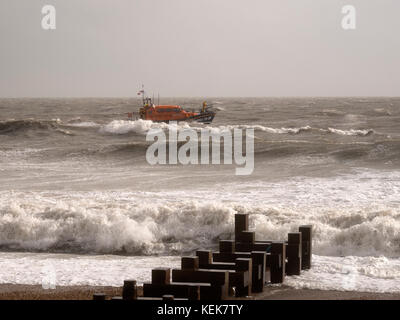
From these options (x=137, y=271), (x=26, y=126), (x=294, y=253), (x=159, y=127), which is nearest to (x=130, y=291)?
(x=294, y=253)

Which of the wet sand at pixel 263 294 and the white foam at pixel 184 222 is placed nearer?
the wet sand at pixel 263 294

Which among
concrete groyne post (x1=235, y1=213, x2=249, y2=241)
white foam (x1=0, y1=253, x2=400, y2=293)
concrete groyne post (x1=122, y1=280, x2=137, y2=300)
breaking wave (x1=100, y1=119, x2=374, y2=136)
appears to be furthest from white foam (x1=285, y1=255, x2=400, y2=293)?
breaking wave (x1=100, y1=119, x2=374, y2=136)

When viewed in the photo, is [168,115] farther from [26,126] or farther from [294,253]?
[294,253]

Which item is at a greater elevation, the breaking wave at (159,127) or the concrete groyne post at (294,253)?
the concrete groyne post at (294,253)

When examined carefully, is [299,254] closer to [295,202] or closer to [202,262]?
[202,262]

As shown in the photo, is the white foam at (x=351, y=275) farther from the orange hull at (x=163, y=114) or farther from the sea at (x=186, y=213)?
the orange hull at (x=163, y=114)

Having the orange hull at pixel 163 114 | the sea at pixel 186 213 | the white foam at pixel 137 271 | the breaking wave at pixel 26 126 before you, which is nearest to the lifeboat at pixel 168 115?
the orange hull at pixel 163 114

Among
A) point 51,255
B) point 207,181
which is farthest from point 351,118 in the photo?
point 51,255

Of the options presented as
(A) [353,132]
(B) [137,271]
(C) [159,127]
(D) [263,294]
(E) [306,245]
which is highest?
(E) [306,245]

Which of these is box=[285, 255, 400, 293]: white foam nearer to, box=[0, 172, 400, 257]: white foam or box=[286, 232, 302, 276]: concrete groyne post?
box=[286, 232, 302, 276]: concrete groyne post

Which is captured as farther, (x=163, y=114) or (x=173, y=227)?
(x=163, y=114)

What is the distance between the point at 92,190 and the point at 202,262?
451 inches

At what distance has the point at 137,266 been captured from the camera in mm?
11266

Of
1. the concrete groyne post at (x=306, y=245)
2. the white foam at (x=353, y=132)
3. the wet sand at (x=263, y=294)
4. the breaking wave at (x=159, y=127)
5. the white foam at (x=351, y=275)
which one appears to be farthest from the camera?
the breaking wave at (x=159, y=127)
